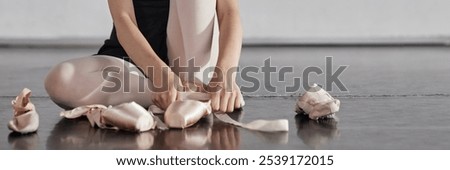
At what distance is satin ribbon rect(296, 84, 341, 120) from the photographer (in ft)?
5.42

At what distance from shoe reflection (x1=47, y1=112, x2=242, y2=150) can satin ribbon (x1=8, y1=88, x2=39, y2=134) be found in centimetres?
4

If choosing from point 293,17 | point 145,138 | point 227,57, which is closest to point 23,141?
point 145,138

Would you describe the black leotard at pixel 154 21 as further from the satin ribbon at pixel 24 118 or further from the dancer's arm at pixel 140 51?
the satin ribbon at pixel 24 118

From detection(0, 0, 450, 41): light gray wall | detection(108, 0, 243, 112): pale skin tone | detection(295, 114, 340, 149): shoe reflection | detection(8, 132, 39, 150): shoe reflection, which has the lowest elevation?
detection(8, 132, 39, 150): shoe reflection

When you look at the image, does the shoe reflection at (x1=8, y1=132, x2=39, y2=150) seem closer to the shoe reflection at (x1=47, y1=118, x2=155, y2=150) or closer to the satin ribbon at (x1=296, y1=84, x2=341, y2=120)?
the shoe reflection at (x1=47, y1=118, x2=155, y2=150)

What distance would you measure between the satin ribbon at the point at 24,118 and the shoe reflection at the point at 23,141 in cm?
1

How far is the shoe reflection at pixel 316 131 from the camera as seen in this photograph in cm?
142

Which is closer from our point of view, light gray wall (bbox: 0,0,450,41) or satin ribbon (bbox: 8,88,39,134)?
satin ribbon (bbox: 8,88,39,134)

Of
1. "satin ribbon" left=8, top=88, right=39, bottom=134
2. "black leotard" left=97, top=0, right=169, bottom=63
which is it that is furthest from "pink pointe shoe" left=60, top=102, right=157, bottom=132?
"black leotard" left=97, top=0, right=169, bottom=63

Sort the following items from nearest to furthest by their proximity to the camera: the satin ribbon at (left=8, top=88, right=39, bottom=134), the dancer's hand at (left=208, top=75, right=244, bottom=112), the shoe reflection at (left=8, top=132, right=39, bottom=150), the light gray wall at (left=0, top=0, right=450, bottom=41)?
1. the shoe reflection at (left=8, top=132, right=39, bottom=150)
2. the satin ribbon at (left=8, top=88, right=39, bottom=134)
3. the dancer's hand at (left=208, top=75, right=244, bottom=112)
4. the light gray wall at (left=0, top=0, right=450, bottom=41)

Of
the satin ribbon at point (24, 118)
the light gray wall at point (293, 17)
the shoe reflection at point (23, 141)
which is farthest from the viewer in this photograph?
the light gray wall at point (293, 17)

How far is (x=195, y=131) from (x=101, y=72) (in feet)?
1.02

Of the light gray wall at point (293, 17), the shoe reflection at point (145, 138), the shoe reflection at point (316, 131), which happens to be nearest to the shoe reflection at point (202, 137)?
the shoe reflection at point (145, 138)

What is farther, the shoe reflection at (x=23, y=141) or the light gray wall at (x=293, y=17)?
the light gray wall at (x=293, y=17)
